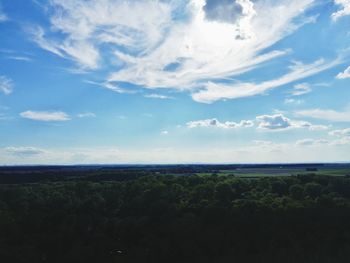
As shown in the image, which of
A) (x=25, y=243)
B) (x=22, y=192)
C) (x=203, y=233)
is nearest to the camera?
(x=203, y=233)

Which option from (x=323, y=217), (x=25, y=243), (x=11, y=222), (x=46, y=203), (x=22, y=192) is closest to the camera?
(x=25, y=243)

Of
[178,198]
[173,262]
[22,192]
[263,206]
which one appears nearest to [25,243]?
[173,262]

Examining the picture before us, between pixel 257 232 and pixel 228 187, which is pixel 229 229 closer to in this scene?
pixel 257 232

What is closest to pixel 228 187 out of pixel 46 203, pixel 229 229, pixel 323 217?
pixel 46 203

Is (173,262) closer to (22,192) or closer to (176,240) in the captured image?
(176,240)

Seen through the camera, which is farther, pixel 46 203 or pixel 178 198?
pixel 178 198

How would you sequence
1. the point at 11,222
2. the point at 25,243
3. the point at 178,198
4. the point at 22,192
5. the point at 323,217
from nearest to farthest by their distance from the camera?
the point at 25,243, the point at 323,217, the point at 11,222, the point at 178,198, the point at 22,192

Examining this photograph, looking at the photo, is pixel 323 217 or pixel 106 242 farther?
pixel 323 217

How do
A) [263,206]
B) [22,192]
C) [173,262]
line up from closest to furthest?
[173,262]
[263,206]
[22,192]
